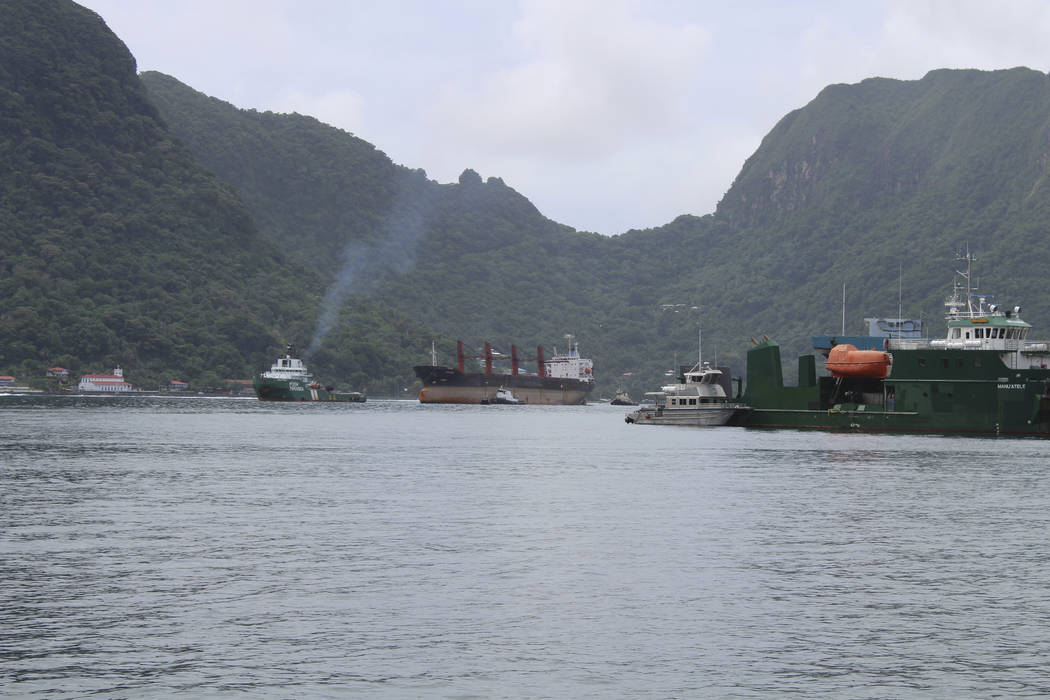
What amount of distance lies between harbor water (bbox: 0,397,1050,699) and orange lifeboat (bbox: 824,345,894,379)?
159 ft

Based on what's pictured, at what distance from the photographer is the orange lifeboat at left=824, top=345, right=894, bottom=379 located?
106188 mm

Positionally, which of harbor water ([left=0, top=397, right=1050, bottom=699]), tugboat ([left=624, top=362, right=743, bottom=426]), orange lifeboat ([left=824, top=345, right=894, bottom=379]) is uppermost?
orange lifeboat ([left=824, top=345, right=894, bottom=379])

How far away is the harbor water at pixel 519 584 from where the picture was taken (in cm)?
1930

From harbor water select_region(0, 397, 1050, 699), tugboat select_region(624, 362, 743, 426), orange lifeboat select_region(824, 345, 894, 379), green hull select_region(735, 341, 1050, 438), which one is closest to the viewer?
harbor water select_region(0, 397, 1050, 699)

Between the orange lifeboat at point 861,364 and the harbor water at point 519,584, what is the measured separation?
48.6 meters

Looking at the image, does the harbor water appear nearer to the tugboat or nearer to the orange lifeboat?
the orange lifeboat

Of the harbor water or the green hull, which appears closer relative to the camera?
the harbor water

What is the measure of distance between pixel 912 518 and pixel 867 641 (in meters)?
19.8

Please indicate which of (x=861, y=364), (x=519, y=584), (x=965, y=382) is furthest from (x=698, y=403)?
(x=519, y=584)

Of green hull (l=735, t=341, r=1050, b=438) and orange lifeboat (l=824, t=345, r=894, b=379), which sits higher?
orange lifeboat (l=824, t=345, r=894, b=379)

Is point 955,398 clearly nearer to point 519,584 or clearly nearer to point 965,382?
point 965,382

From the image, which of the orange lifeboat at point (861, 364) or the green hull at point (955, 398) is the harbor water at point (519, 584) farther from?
the orange lifeboat at point (861, 364)

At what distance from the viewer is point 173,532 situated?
35094 millimetres

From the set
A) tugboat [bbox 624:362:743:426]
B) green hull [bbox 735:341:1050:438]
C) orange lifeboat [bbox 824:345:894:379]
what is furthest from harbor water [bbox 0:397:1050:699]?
tugboat [bbox 624:362:743:426]
